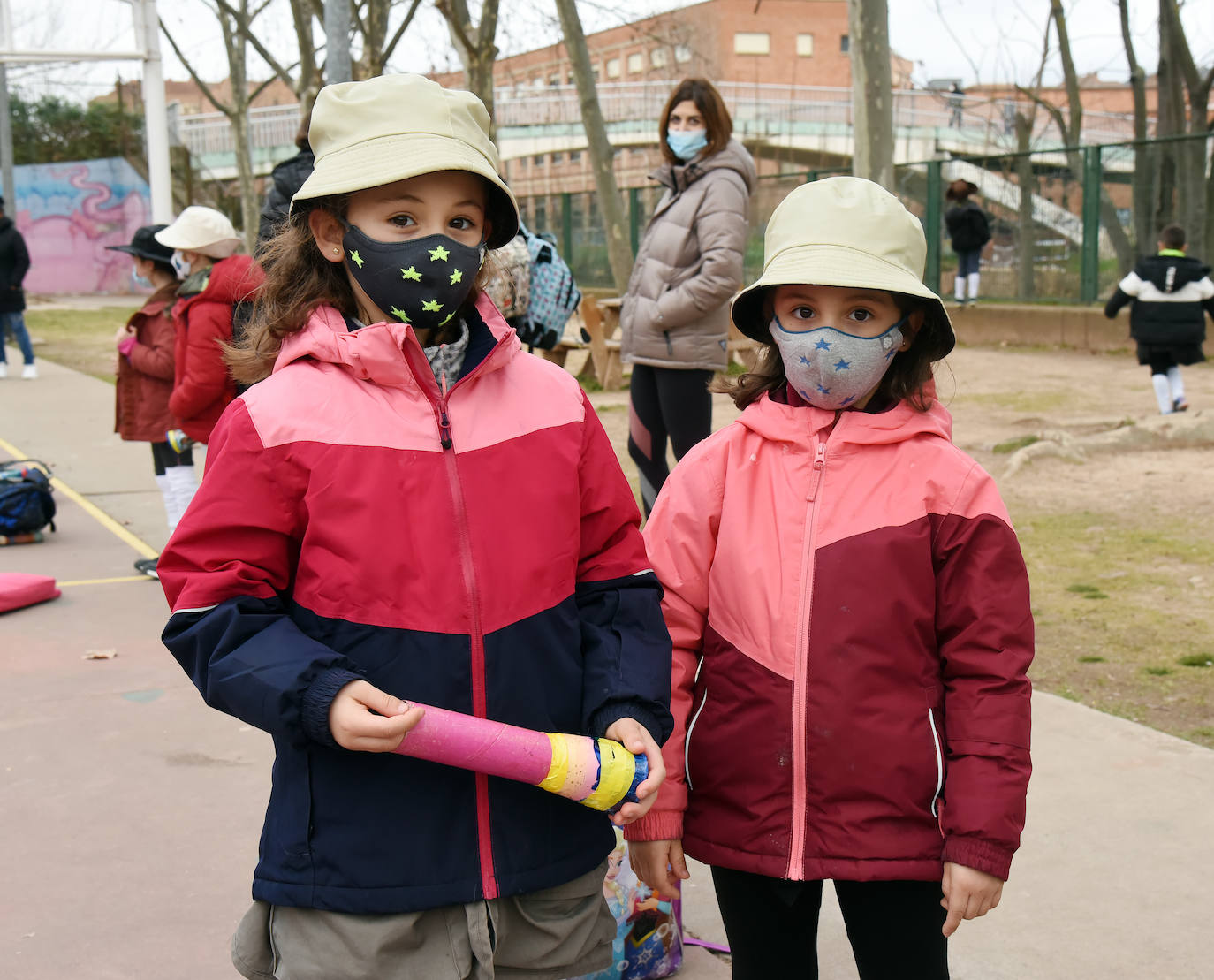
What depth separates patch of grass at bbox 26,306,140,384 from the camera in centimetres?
1755

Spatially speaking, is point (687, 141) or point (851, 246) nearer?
point (851, 246)

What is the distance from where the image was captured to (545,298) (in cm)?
536

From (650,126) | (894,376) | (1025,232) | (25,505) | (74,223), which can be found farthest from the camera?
(650,126)

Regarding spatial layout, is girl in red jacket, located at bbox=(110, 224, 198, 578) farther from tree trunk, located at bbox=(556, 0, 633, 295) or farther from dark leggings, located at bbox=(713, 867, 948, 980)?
tree trunk, located at bbox=(556, 0, 633, 295)

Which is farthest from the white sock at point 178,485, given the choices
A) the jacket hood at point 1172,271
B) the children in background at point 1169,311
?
the jacket hood at point 1172,271

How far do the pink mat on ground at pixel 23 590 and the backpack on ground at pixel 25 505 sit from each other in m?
1.11

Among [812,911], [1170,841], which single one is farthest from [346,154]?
[1170,841]

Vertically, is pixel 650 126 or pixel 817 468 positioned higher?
pixel 650 126

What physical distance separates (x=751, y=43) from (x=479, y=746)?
241 feet

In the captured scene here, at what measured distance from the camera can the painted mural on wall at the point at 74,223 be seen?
36.0m

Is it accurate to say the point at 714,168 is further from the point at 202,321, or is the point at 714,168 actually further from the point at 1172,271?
the point at 1172,271

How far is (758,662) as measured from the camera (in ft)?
6.89

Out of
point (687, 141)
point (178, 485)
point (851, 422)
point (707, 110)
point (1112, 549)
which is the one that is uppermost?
point (707, 110)

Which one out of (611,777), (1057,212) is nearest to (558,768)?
(611,777)
